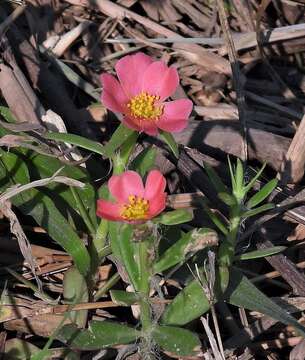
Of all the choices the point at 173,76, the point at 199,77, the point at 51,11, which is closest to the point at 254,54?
the point at 199,77

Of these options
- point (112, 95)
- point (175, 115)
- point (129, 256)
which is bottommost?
point (129, 256)

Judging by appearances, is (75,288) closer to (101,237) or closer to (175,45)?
(101,237)

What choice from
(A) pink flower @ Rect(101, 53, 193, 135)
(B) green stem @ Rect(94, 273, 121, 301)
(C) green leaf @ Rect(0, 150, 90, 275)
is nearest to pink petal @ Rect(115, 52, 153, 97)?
(A) pink flower @ Rect(101, 53, 193, 135)

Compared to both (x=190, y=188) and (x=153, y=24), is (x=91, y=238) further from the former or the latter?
(x=153, y=24)

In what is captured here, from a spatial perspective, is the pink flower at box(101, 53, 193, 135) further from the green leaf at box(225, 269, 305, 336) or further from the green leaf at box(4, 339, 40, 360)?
the green leaf at box(4, 339, 40, 360)

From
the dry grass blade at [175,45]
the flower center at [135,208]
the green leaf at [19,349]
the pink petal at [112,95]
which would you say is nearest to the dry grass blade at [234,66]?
the dry grass blade at [175,45]

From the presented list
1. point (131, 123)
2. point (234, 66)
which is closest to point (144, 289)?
point (131, 123)

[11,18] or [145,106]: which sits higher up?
[11,18]
